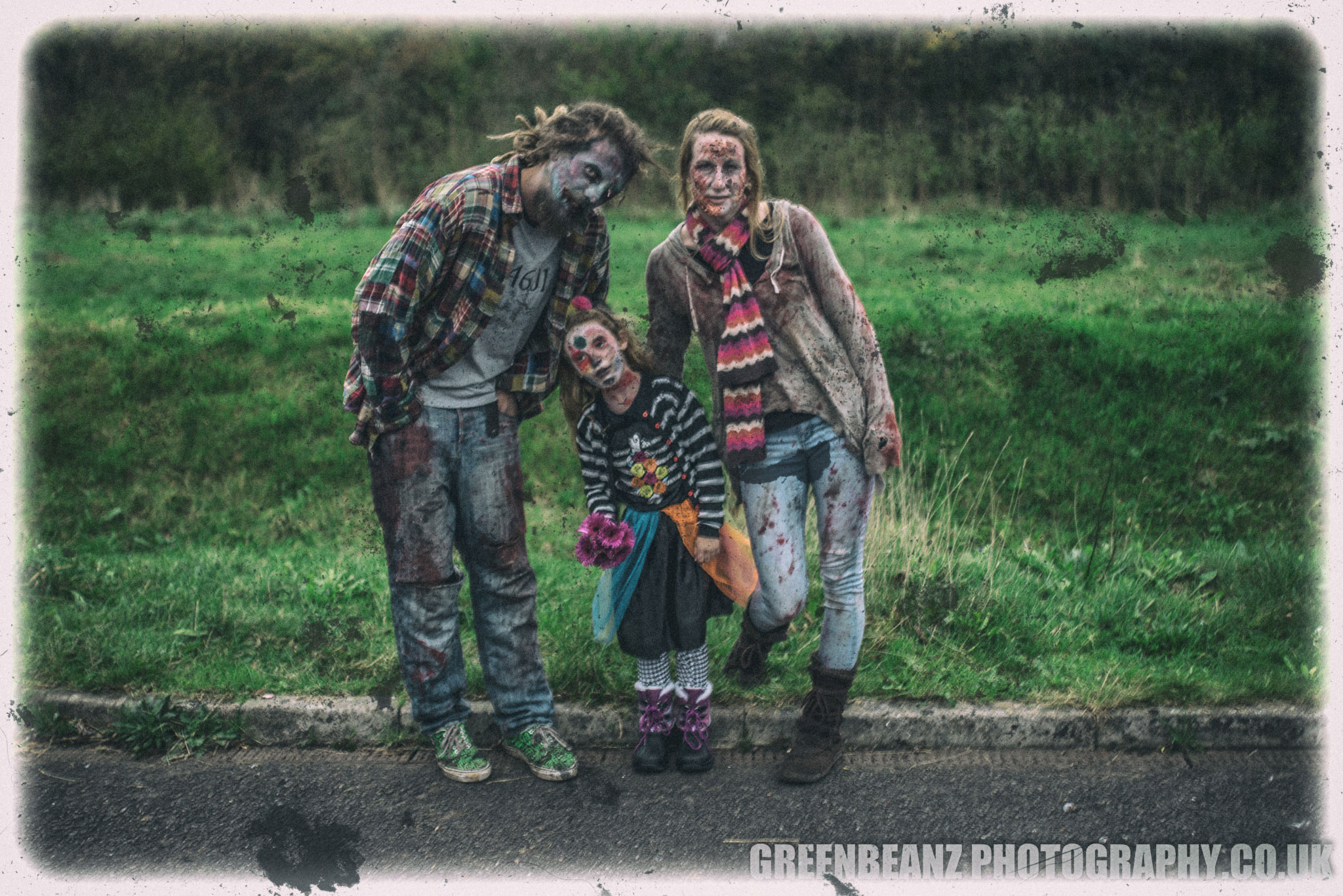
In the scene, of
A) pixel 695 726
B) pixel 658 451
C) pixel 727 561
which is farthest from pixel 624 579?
pixel 695 726

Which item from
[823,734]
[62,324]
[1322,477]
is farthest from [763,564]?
[62,324]

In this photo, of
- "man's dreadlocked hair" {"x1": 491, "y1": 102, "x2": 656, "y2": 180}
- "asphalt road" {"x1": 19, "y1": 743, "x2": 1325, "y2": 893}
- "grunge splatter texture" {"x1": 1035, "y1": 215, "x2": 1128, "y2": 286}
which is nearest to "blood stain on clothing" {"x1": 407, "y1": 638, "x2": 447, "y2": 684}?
"asphalt road" {"x1": 19, "y1": 743, "x2": 1325, "y2": 893}

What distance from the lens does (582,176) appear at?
3.27m

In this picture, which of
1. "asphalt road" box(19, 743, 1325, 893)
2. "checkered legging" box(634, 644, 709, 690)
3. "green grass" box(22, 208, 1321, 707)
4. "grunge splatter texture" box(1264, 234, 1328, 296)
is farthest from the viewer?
"grunge splatter texture" box(1264, 234, 1328, 296)

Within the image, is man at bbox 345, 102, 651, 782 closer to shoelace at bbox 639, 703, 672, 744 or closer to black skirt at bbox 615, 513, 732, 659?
shoelace at bbox 639, 703, 672, 744

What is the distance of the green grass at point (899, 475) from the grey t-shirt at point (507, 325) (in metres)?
1.27

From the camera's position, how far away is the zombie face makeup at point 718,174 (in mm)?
3293

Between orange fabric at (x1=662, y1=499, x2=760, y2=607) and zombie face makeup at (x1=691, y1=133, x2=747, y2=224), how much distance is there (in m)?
1.00

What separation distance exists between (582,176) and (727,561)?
1.39m

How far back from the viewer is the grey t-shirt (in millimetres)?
3396

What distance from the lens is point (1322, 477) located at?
21.1 ft

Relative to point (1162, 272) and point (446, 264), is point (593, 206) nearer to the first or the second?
point (446, 264)

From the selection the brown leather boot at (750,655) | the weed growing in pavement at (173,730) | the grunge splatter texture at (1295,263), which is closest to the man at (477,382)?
the brown leather boot at (750,655)

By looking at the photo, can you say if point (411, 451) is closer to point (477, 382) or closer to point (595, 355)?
point (477, 382)
